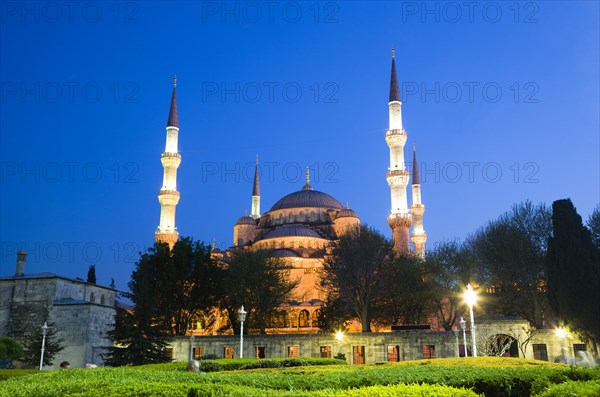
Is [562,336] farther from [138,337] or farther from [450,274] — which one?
[138,337]

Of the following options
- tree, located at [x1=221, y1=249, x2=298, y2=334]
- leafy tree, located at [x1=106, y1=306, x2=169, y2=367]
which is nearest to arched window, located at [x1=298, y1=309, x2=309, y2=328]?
tree, located at [x1=221, y1=249, x2=298, y2=334]

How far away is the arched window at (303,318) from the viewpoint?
163ft

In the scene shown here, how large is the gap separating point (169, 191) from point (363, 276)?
22.5m

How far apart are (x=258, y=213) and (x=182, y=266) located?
131ft

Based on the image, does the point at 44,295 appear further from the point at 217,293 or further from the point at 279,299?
the point at 279,299

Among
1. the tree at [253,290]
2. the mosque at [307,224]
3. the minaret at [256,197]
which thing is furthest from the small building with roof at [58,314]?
the minaret at [256,197]

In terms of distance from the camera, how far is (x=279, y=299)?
41.7m

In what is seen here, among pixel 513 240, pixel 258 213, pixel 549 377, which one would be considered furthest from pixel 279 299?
pixel 258 213

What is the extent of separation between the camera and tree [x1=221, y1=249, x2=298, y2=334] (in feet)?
131

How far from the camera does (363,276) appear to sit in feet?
129

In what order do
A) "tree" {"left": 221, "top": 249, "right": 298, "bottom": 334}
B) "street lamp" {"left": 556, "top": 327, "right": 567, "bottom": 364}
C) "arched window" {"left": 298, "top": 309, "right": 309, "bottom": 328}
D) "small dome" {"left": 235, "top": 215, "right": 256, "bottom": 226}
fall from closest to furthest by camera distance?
"street lamp" {"left": 556, "top": 327, "right": 567, "bottom": 364}
"tree" {"left": 221, "top": 249, "right": 298, "bottom": 334}
"arched window" {"left": 298, "top": 309, "right": 309, "bottom": 328}
"small dome" {"left": 235, "top": 215, "right": 256, "bottom": 226}

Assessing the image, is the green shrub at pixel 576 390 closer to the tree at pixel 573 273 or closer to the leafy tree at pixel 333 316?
the tree at pixel 573 273

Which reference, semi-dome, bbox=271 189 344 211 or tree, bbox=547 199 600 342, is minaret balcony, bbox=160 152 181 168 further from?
tree, bbox=547 199 600 342

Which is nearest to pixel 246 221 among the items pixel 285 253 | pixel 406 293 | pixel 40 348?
pixel 285 253
